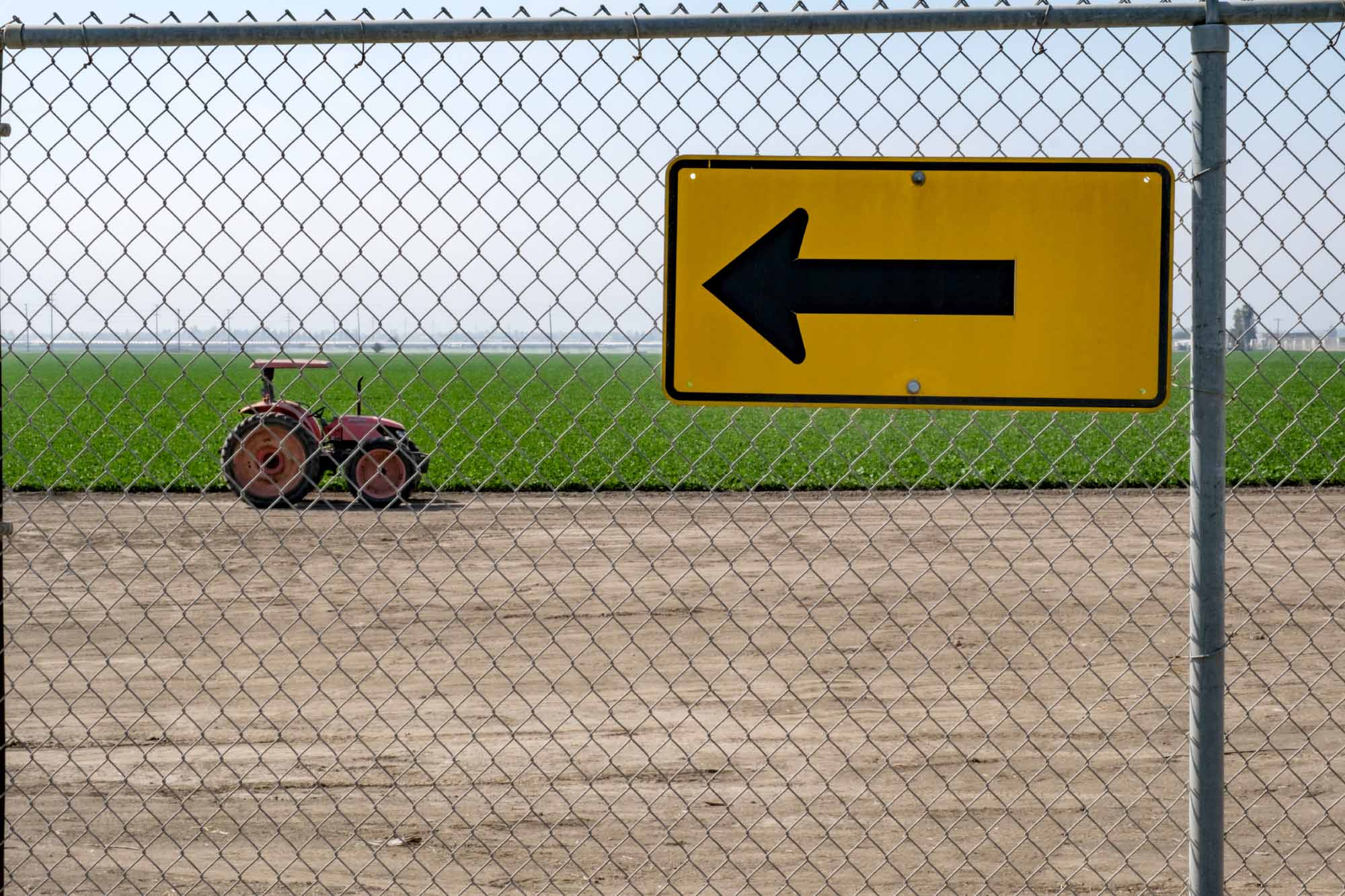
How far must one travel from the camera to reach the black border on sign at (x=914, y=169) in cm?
278

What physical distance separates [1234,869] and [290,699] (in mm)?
4553

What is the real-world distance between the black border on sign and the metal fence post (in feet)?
0.19

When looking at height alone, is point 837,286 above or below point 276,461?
above

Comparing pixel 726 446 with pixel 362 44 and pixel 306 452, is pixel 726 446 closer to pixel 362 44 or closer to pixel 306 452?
pixel 306 452

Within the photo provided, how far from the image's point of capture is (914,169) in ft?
9.19

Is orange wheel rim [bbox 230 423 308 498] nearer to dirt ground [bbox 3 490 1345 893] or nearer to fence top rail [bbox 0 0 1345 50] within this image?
dirt ground [bbox 3 490 1345 893]

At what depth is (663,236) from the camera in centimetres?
283

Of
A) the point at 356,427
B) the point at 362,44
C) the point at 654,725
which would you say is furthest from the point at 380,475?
the point at 362,44

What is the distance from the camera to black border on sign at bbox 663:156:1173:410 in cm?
278

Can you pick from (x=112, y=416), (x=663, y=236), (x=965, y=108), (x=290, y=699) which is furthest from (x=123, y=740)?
(x=112, y=416)

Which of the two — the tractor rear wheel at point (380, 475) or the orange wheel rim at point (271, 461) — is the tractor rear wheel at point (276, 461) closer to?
the orange wheel rim at point (271, 461)

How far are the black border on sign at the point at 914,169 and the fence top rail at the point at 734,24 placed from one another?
0.30 metres

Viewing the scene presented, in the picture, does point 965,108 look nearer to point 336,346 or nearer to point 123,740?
point 336,346

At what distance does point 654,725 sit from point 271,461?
8714mm
